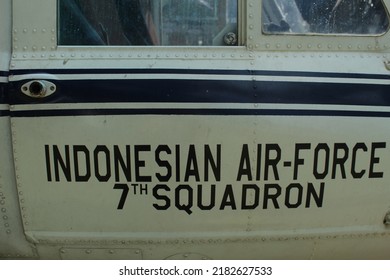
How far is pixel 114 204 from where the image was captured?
214 centimetres

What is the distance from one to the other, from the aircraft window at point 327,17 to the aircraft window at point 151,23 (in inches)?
8.7

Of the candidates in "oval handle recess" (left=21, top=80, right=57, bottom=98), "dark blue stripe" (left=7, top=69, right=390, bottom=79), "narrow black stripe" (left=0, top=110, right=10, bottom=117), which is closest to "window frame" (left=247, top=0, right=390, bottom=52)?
"dark blue stripe" (left=7, top=69, right=390, bottom=79)

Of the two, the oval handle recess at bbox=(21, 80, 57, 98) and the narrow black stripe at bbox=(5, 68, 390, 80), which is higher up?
the narrow black stripe at bbox=(5, 68, 390, 80)

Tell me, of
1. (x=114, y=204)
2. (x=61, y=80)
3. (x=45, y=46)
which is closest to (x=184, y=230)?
(x=114, y=204)

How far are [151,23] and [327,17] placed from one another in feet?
2.84

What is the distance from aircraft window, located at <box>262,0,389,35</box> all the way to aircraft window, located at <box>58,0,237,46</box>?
22cm

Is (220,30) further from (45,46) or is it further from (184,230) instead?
(184,230)

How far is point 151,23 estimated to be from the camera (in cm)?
215

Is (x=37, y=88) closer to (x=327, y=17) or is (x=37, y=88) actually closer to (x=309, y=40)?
(x=309, y=40)

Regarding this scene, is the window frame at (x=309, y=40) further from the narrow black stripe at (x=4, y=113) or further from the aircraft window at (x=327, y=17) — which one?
the narrow black stripe at (x=4, y=113)

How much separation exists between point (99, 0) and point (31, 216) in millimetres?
1109

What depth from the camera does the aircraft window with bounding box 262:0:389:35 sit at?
2160 millimetres

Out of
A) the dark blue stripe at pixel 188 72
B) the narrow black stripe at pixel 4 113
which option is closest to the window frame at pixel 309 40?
the dark blue stripe at pixel 188 72

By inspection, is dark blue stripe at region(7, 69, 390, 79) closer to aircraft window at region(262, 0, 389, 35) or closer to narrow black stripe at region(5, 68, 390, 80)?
narrow black stripe at region(5, 68, 390, 80)
